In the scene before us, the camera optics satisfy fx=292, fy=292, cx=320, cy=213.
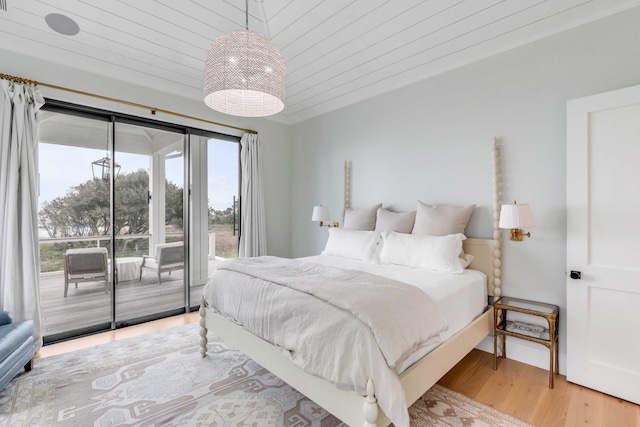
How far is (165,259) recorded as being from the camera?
364cm

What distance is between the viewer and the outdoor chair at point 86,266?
3041 mm

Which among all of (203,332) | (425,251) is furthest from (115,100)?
(425,251)

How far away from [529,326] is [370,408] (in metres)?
1.78

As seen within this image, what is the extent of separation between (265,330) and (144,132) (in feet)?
9.57

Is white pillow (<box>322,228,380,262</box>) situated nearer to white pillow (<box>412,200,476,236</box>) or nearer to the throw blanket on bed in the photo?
white pillow (<box>412,200,476,236</box>)

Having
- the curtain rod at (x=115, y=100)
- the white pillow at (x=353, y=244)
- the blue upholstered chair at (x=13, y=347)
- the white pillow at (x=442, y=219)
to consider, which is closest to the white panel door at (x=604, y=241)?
the white pillow at (x=442, y=219)

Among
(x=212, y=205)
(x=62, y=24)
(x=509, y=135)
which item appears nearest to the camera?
(x=62, y=24)

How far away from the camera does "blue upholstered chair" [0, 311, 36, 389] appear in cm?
186

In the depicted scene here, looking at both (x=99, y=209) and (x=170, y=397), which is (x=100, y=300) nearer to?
(x=99, y=209)

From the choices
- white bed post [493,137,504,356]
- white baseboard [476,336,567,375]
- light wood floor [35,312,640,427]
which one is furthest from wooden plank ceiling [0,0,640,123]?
light wood floor [35,312,640,427]

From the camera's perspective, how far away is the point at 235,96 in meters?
2.20

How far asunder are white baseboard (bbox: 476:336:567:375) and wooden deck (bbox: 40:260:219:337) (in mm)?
3513

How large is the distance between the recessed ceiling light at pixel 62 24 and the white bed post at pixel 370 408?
136 inches

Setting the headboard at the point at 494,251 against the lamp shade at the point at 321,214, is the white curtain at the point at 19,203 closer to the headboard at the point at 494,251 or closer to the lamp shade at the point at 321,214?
the lamp shade at the point at 321,214
